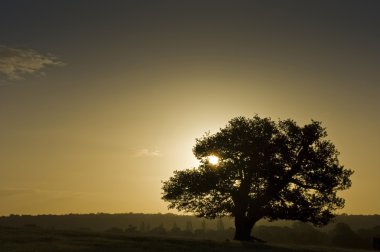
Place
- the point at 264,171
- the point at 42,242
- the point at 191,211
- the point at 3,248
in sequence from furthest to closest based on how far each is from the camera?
Result: 1. the point at 191,211
2. the point at 264,171
3. the point at 42,242
4. the point at 3,248

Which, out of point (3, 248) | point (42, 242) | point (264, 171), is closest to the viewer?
point (3, 248)

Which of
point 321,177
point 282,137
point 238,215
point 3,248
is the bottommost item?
point 3,248

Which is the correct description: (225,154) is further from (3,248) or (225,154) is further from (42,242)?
(3,248)

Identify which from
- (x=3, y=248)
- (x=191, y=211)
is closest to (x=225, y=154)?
(x=191, y=211)

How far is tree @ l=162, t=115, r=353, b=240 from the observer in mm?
56031

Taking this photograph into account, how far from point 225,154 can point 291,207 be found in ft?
31.5

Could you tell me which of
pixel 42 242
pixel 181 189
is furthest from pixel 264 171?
pixel 42 242

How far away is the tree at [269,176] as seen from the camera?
184ft

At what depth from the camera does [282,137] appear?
5700 cm

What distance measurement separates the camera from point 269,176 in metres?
55.6

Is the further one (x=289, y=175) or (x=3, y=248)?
(x=289, y=175)

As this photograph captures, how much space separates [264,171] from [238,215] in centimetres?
632

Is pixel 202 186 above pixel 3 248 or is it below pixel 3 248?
above

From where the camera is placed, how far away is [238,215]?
188 ft
